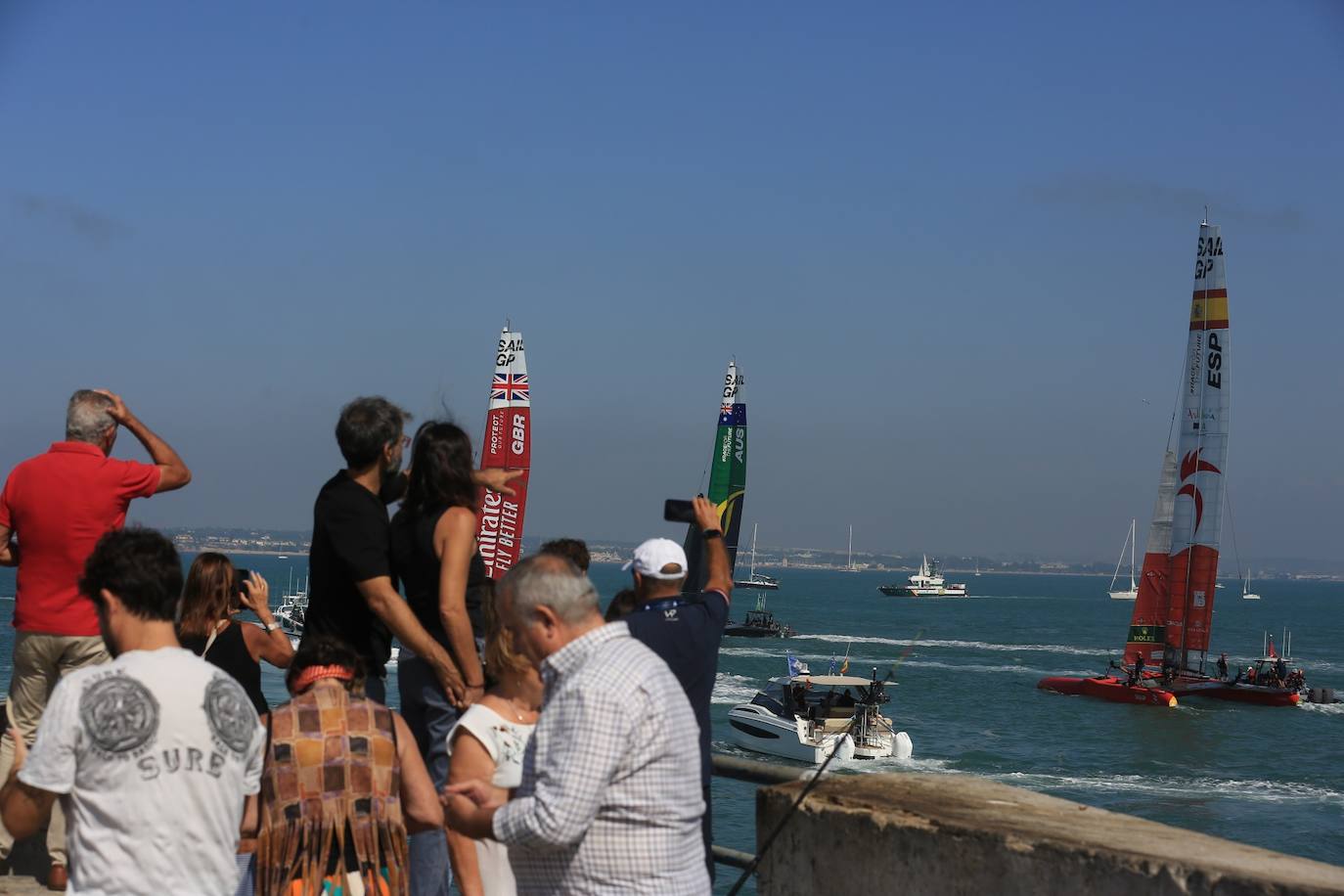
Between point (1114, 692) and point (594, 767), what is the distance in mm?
61324

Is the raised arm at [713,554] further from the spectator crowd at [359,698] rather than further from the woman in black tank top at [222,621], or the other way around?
the woman in black tank top at [222,621]

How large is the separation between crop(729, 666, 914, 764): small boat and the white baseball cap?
36.5 m

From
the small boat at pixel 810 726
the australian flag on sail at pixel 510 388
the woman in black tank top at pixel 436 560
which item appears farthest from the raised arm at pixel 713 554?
the small boat at pixel 810 726

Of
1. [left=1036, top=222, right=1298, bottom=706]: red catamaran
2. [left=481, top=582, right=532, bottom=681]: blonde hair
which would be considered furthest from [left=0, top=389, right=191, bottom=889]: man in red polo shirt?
[left=1036, top=222, right=1298, bottom=706]: red catamaran

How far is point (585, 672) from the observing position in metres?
2.98

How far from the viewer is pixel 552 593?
312 centimetres

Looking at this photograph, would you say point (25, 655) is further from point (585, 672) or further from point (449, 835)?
point (585, 672)

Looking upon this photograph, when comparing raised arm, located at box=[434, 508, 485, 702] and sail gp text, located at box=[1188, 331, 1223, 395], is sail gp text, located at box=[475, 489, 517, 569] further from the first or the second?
sail gp text, located at box=[1188, 331, 1223, 395]

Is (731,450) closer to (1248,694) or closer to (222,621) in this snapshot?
(1248,694)

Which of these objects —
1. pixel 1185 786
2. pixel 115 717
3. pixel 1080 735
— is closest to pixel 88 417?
pixel 115 717

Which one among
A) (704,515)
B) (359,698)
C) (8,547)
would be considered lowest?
(359,698)

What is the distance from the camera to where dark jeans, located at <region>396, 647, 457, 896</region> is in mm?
4480

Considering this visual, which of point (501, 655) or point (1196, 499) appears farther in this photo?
point (1196, 499)

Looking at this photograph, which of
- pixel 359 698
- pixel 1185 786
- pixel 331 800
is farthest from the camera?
pixel 1185 786
